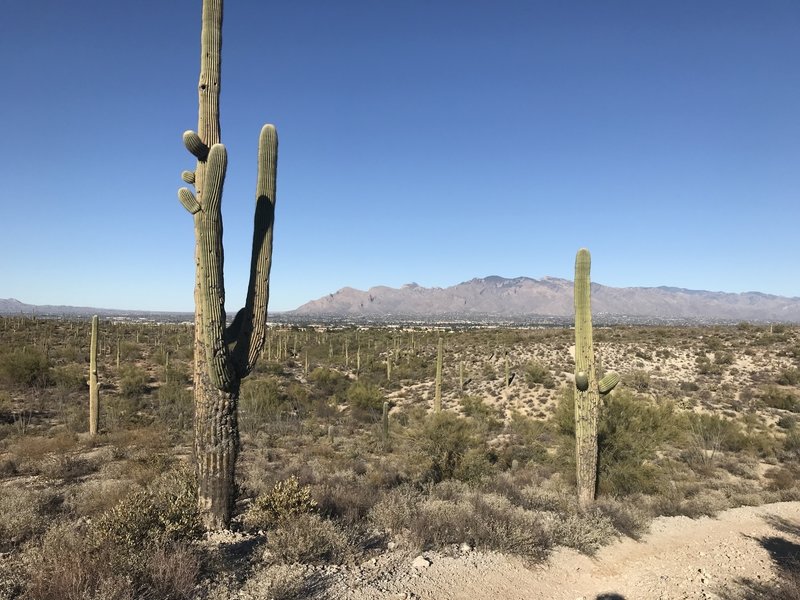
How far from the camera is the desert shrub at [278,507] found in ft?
20.7

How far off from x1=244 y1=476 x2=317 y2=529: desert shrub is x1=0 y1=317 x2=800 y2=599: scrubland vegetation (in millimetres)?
29

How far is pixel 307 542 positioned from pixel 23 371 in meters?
22.6

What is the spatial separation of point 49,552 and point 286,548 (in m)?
2.32

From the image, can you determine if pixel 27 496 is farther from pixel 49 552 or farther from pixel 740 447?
pixel 740 447

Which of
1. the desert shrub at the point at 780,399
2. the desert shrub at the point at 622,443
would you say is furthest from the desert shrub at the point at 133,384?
the desert shrub at the point at 780,399

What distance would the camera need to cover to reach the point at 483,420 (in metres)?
20.2

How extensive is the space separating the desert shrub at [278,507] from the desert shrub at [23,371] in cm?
2107

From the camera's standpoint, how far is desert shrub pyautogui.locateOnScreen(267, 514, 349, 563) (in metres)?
5.45

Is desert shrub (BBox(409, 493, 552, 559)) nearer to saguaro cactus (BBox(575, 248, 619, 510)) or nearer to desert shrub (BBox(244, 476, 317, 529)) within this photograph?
desert shrub (BBox(244, 476, 317, 529))

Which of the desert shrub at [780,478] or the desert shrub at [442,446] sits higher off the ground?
the desert shrub at [442,446]

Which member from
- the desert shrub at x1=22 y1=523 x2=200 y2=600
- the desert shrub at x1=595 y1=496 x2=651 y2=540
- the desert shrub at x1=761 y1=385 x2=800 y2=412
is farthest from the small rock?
the desert shrub at x1=761 y1=385 x2=800 y2=412

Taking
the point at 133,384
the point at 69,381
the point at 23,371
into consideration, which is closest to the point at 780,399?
the point at 133,384

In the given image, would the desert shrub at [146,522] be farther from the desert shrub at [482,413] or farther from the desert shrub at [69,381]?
the desert shrub at [69,381]

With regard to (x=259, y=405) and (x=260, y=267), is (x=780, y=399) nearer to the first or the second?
(x=259, y=405)
